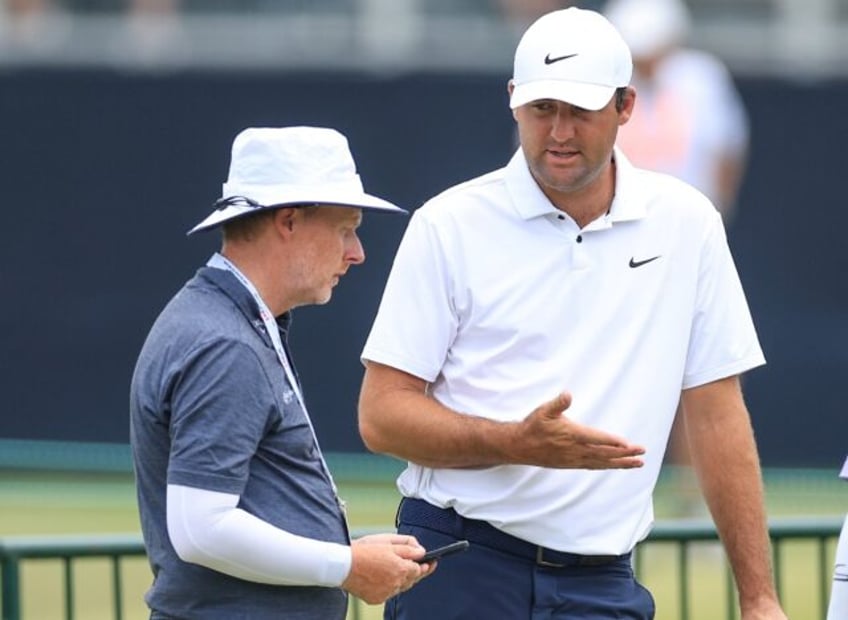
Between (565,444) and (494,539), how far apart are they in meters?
0.41

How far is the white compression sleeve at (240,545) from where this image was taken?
4.05m

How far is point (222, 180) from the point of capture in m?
11.6

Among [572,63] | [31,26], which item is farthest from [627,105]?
[31,26]

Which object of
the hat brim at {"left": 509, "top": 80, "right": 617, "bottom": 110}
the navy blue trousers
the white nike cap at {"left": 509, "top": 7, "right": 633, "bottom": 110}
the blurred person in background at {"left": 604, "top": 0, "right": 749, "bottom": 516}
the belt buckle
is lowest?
the navy blue trousers

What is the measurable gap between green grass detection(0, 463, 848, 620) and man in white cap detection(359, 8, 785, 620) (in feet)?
10.9

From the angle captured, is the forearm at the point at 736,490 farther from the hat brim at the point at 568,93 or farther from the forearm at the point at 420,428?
the hat brim at the point at 568,93

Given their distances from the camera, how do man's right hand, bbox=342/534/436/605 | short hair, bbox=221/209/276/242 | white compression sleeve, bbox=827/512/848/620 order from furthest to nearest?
white compression sleeve, bbox=827/512/848/620
short hair, bbox=221/209/276/242
man's right hand, bbox=342/534/436/605

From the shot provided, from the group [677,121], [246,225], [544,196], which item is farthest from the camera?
[677,121]

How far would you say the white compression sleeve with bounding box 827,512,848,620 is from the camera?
4.69 m

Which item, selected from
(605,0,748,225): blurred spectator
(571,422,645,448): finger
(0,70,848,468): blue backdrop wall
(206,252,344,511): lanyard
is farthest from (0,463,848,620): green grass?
(206,252,344,511): lanyard

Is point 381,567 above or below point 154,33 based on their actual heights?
below

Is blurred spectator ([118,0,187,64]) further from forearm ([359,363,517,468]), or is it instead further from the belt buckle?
the belt buckle

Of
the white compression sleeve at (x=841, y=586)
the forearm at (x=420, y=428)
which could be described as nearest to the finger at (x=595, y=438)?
the forearm at (x=420, y=428)

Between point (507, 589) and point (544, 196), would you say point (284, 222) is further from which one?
point (507, 589)
